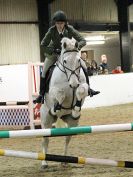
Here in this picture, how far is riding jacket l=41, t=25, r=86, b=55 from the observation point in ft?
18.9

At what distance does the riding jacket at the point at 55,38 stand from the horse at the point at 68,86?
25 cm

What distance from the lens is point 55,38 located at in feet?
19.1

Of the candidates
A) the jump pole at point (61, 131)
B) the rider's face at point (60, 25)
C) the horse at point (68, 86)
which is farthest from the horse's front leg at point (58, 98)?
the jump pole at point (61, 131)

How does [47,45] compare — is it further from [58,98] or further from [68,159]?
[68,159]

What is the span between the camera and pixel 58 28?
575 cm

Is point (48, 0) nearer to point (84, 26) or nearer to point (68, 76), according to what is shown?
point (84, 26)

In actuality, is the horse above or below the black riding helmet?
below

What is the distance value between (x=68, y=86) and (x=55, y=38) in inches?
30.9

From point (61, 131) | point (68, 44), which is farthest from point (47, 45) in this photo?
point (61, 131)

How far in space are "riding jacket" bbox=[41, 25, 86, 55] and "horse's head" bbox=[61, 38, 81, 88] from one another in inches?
16.1

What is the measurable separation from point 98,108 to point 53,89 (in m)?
9.86

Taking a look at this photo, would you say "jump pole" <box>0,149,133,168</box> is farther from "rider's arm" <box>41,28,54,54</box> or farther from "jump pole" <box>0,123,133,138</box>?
"rider's arm" <box>41,28,54,54</box>

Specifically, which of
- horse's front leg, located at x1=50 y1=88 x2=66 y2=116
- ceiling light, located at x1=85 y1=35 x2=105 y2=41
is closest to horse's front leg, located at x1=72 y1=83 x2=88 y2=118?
horse's front leg, located at x1=50 y1=88 x2=66 y2=116

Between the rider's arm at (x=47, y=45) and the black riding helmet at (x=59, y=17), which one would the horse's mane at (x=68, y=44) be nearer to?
the black riding helmet at (x=59, y=17)
